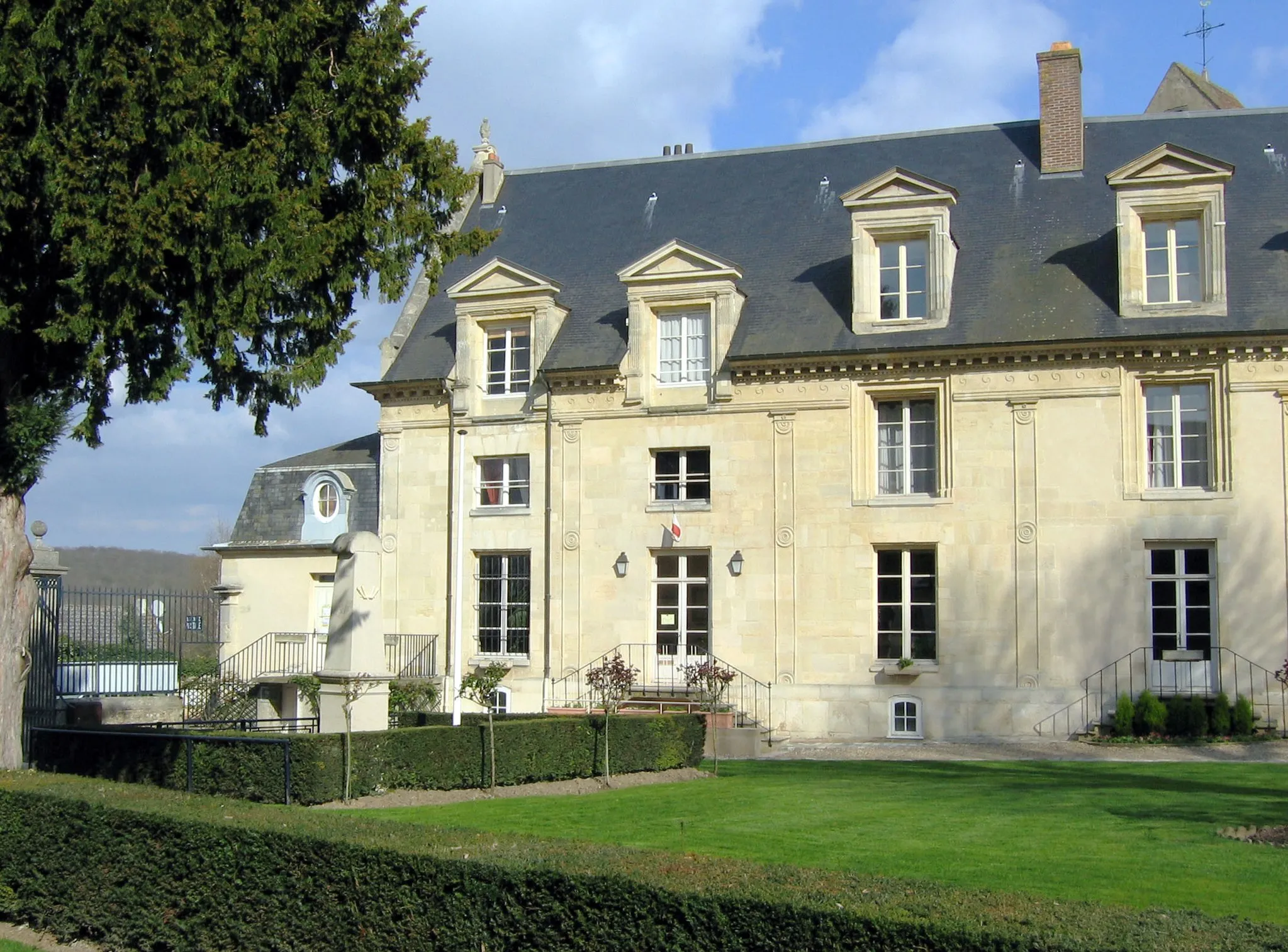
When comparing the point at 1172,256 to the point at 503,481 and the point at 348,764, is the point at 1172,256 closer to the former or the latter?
the point at 503,481

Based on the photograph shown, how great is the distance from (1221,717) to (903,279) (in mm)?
9711

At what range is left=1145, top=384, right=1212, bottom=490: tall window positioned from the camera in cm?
2505

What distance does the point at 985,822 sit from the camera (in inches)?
551

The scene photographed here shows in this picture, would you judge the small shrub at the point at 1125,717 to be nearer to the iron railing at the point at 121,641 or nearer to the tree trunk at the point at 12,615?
the iron railing at the point at 121,641

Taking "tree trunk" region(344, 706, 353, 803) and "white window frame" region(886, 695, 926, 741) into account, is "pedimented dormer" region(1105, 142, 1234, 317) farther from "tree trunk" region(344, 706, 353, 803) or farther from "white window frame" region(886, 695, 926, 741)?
"tree trunk" region(344, 706, 353, 803)

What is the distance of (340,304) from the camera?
46.1 feet

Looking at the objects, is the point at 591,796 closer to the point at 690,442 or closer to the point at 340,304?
the point at 340,304

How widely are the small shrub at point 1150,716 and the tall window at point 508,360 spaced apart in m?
13.2

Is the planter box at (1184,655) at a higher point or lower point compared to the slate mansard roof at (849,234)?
lower

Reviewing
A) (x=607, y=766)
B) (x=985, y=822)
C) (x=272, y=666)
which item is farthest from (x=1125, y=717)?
(x=272, y=666)

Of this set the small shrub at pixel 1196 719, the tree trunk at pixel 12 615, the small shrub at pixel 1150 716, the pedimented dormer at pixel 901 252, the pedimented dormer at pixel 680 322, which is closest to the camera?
the tree trunk at pixel 12 615

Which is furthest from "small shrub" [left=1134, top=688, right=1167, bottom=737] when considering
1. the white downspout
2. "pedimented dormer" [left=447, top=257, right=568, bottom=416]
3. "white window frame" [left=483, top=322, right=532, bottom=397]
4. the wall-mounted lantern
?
"white window frame" [left=483, top=322, right=532, bottom=397]

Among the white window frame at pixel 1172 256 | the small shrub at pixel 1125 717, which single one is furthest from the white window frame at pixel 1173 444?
the small shrub at pixel 1125 717

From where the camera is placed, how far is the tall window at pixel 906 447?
87.2 ft
